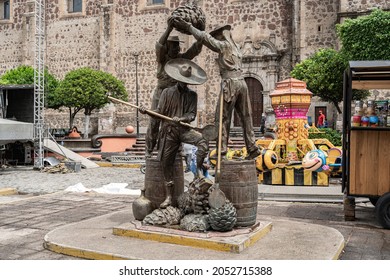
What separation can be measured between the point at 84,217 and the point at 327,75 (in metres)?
15.1

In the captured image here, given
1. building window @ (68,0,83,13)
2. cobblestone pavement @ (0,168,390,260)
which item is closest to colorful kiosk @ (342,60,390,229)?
cobblestone pavement @ (0,168,390,260)

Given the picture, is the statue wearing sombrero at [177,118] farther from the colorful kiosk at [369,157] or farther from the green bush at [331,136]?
the green bush at [331,136]

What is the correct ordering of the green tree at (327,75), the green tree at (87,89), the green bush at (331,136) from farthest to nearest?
1. the green tree at (87,89)
2. the green tree at (327,75)
3. the green bush at (331,136)

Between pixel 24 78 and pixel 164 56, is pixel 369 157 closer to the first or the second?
pixel 164 56

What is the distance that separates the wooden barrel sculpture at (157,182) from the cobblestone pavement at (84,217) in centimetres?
137

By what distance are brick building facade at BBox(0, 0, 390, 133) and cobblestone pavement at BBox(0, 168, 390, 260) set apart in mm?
14914

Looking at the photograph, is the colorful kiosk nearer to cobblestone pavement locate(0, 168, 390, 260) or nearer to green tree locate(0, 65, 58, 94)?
cobblestone pavement locate(0, 168, 390, 260)

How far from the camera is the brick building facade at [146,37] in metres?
23.1

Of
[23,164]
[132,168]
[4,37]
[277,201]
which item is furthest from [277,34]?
[4,37]

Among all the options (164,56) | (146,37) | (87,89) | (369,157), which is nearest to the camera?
(164,56)

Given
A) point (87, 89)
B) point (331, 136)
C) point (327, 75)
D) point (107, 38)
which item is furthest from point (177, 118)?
point (107, 38)

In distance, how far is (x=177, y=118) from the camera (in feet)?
17.0

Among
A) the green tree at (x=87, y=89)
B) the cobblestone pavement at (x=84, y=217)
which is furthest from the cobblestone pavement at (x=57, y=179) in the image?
the green tree at (x=87, y=89)

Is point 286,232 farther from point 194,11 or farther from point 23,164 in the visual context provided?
point 23,164
